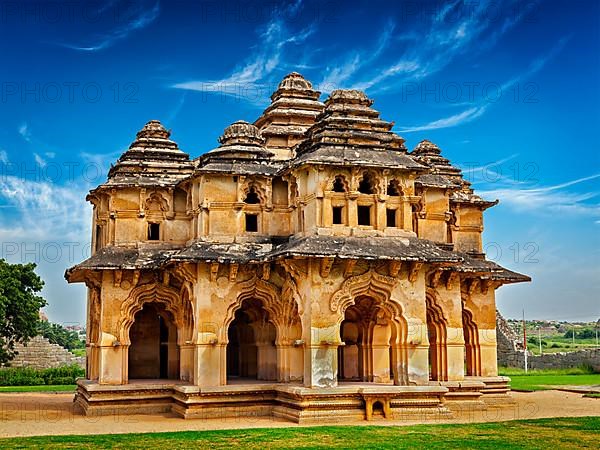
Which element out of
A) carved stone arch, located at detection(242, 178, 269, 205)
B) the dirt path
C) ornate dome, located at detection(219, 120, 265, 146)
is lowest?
the dirt path

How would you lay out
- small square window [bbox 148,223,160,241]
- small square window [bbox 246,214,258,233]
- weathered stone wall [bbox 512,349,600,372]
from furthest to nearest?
weathered stone wall [bbox 512,349,600,372], small square window [bbox 148,223,160,241], small square window [bbox 246,214,258,233]

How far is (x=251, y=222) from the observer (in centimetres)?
2370

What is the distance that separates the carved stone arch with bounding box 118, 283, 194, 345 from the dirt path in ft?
8.80

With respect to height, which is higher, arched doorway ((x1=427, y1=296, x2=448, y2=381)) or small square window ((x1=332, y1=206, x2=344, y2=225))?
small square window ((x1=332, y1=206, x2=344, y2=225))

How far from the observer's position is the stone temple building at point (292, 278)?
2081 cm

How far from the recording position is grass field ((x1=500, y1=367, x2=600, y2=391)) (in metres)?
34.2

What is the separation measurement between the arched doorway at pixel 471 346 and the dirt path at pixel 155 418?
1765 mm

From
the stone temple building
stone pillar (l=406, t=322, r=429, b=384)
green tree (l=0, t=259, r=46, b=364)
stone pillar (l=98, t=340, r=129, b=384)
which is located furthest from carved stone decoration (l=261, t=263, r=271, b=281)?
green tree (l=0, t=259, r=46, b=364)

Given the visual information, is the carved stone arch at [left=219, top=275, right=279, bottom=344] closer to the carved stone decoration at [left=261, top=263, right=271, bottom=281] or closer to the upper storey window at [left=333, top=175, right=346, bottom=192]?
the carved stone decoration at [left=261, top=263, right=271, bottom=281]

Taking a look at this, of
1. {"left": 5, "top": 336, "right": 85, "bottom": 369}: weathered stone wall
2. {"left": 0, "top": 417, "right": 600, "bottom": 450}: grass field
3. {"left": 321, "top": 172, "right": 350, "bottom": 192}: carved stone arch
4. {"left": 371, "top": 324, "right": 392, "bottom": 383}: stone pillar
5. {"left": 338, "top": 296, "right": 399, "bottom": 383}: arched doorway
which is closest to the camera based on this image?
{"left": 0, "top": 417, "right": 600, "bottom": 450}: grass field

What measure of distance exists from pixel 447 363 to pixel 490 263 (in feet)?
13.5

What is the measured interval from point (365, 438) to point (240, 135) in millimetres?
11089

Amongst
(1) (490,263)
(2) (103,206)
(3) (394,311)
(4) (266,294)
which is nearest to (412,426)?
(3) (394,311)

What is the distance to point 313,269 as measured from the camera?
813 inches
